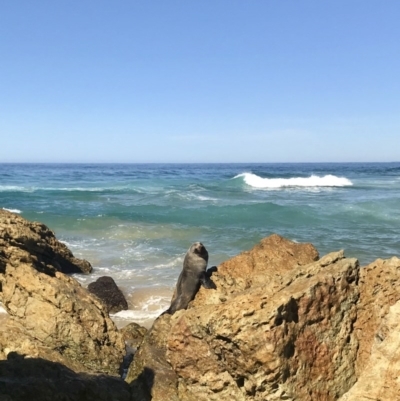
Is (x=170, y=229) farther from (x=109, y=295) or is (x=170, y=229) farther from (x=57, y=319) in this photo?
(x=57, y=319)

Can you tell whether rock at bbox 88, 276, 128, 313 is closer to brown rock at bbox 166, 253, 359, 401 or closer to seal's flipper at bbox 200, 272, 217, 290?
seal's flipper at bbox 200, 272, 217, 290

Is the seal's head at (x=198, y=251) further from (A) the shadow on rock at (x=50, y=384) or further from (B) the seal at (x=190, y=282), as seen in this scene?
(A) the shadow on rock at (x=50, y=384)

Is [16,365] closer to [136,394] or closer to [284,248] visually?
[136,394]

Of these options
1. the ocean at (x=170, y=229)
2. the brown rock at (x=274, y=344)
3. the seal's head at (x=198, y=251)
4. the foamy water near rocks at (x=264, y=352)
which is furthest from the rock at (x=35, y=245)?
the brown rock at (x=274, y=344)

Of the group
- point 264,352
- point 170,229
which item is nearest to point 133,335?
point 264,352

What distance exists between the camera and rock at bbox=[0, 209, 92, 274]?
7211mm

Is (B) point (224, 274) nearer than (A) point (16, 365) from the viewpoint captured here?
No

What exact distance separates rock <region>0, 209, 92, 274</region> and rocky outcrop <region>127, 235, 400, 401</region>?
333 centimetres

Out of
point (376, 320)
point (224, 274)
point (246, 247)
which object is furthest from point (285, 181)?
point (376, 320)

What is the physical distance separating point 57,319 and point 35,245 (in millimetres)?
3214

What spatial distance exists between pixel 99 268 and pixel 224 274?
522 centimetres

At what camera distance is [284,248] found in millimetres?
7914

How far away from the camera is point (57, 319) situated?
18.5 ft

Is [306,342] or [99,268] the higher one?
[306,342]
